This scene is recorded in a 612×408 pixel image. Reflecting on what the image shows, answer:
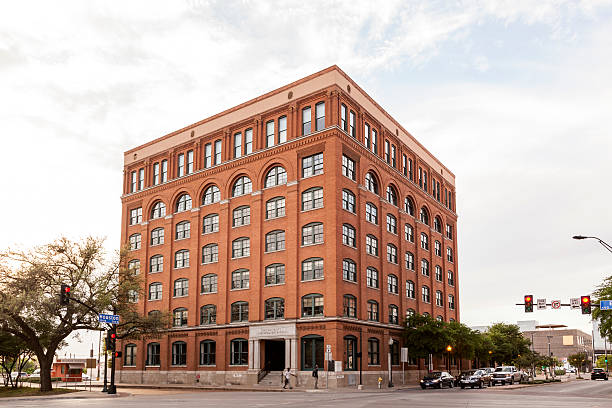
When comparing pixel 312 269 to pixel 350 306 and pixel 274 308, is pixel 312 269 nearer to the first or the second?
pixel 350 306

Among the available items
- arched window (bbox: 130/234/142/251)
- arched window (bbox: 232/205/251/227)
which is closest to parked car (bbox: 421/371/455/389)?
arched window (bbox: 232/205/251/227)

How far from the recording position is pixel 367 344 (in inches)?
2099

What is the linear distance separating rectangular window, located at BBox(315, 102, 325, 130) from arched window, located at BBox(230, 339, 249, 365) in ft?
67.7

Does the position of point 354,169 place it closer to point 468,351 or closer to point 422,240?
point 422,240

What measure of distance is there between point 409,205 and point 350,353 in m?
22.4

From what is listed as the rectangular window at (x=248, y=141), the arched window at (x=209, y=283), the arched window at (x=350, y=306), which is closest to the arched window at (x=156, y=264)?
the arched window at (x=209, y=283)

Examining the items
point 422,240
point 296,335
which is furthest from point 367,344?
point 422,240

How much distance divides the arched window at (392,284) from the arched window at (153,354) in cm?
2533

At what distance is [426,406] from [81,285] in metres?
29.1

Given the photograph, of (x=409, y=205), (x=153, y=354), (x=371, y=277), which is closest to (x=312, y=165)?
(x=371, y=277)

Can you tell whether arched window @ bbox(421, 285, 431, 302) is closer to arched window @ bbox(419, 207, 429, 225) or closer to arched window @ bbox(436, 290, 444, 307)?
arched window @ bbox(436, 290, 444, 307)

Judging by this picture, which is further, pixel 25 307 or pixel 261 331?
pixel 261 331

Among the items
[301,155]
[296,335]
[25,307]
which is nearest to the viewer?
[25,307]

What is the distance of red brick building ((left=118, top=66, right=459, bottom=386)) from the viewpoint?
2040 inches
